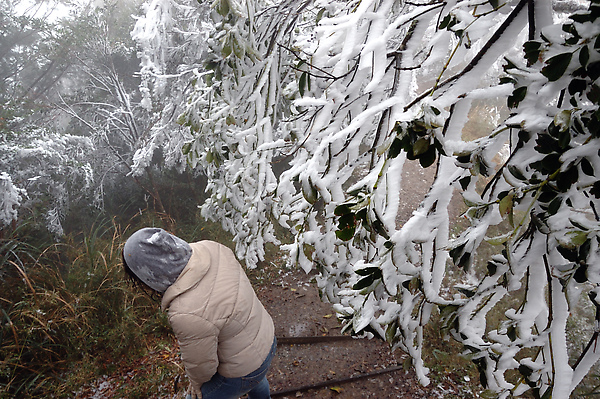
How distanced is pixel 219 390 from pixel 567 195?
2.12m

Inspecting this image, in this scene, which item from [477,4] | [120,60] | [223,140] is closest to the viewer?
[477,4]

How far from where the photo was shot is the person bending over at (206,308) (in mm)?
1665

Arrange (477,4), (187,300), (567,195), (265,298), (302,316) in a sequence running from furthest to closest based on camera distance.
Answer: (265,298) < (302,316) < (187,300) < (477,4) < (567,195)

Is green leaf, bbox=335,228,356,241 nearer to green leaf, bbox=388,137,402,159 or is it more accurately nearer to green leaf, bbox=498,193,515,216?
green leaf, bbox=388,137,402,159

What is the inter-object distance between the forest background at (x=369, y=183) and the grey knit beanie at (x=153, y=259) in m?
0.70

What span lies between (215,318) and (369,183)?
3.92ft

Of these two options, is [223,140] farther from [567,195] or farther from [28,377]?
[28,377]

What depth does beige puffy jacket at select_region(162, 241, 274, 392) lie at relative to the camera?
1.65m

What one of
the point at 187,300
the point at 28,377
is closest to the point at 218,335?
the point at 187,300

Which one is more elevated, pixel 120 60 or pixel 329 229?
pixel 120 60

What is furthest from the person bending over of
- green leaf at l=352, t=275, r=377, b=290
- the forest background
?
green leaf at l=352, t=275, r=377, b=290

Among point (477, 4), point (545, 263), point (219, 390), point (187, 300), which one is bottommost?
point (219, 390)

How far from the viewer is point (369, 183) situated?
1.09 metres

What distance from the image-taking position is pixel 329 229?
1.87 m
